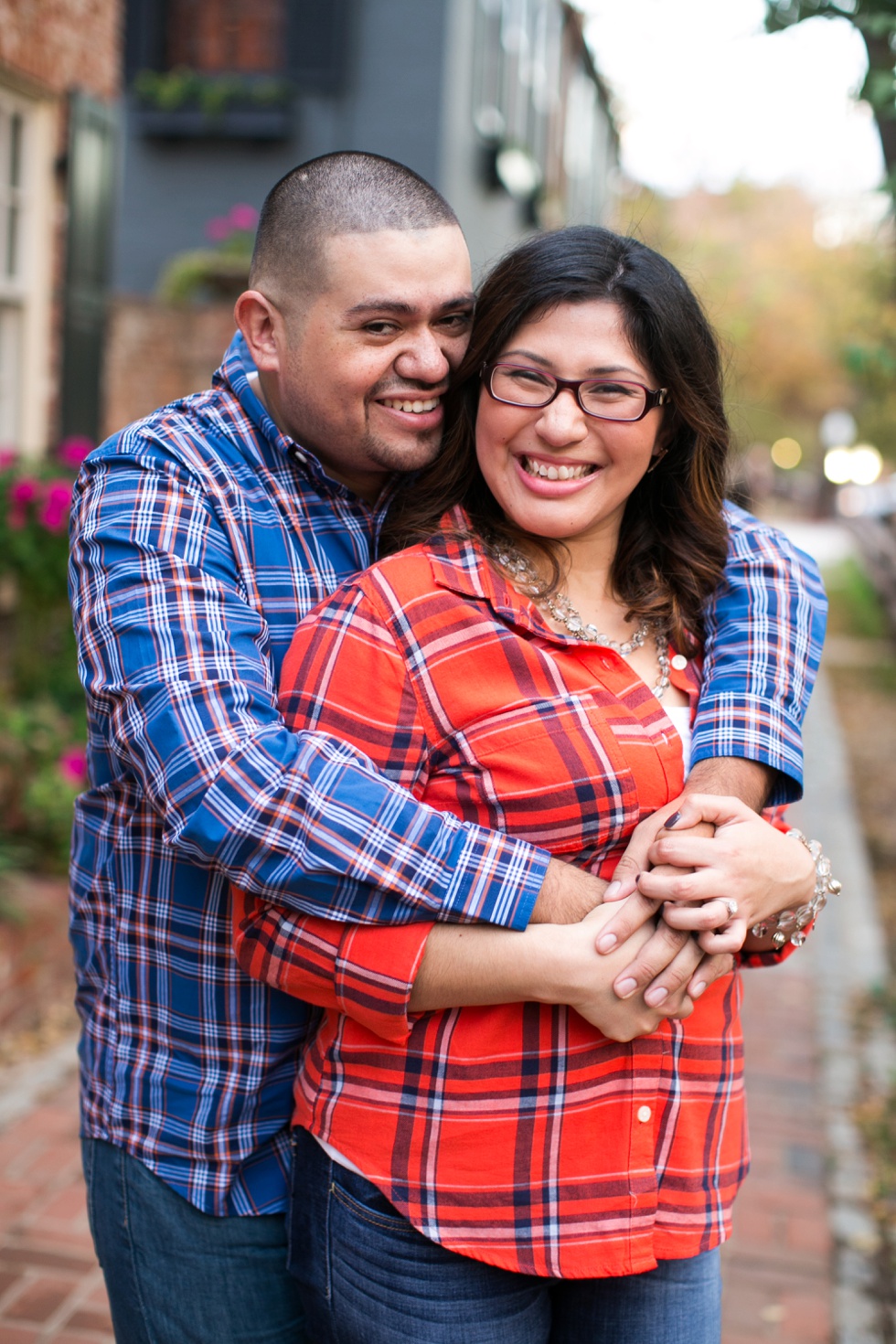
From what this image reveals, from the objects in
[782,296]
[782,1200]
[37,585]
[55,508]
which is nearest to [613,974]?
[782,1200]

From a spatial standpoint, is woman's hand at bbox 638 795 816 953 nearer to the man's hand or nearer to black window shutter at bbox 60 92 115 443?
the man's hand

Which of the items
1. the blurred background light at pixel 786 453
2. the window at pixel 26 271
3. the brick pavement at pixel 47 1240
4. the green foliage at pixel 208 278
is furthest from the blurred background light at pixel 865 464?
the blurred background light at pixel 786 453

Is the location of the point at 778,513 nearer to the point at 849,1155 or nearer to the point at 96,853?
the point at 849,1155

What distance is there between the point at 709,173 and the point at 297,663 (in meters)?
43.2

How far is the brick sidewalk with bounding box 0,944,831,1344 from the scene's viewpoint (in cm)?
312

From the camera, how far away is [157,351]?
918 cm

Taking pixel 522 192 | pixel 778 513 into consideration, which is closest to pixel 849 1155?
pixel 522 192

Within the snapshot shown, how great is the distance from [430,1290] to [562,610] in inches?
35.6

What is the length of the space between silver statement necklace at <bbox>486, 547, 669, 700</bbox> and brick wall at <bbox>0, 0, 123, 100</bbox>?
491 cm

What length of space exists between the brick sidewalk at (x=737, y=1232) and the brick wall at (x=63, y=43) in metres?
4.46

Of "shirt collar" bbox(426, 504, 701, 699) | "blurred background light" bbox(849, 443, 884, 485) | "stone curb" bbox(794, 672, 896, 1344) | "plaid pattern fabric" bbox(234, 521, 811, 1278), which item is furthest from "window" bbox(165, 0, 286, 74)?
"blurred background light" bbox(849, 443, 884, 485)

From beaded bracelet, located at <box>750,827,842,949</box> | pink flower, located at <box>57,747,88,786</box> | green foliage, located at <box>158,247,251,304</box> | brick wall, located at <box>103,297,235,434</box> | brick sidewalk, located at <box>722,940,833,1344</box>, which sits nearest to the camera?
beaded bracelet, located at <box>750,827,842,949</box>

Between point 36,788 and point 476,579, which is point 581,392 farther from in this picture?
point 36,788

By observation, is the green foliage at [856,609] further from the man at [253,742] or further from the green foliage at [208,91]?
the man at [253,742]
